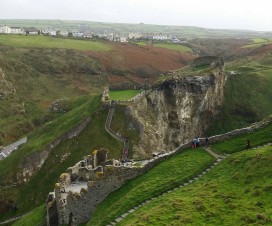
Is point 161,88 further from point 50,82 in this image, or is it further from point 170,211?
point 50,82

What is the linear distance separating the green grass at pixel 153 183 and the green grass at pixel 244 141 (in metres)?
1.94

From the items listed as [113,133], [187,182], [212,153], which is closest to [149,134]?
[113,133]

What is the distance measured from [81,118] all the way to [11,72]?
9304 centimetres

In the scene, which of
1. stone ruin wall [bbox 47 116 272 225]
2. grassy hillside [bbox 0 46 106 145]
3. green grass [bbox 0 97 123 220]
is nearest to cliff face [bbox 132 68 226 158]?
green grass [bbox 0 97 123 220]

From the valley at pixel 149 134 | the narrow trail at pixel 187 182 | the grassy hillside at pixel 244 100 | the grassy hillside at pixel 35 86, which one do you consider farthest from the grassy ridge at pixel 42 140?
the narrow trail at pixel 187 182

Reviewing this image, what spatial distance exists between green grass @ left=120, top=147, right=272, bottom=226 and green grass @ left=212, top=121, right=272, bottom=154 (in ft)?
13.8

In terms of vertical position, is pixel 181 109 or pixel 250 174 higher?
pixel 250 174

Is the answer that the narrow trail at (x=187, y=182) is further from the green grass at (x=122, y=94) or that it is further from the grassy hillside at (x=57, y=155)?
the green grass at (x=122, y=94)

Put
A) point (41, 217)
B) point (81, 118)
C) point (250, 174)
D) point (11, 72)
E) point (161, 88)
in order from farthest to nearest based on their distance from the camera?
point (11, 72) → point (161, 88) → point (81, 118) → point (41, 217) → point (250, 174)

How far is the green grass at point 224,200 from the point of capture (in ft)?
90.3

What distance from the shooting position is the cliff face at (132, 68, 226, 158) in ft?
296

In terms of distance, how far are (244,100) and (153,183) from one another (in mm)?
96750

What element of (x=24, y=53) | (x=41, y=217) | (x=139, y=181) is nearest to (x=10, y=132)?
(x=24, y=53)

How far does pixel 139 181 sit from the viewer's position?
40.8m
